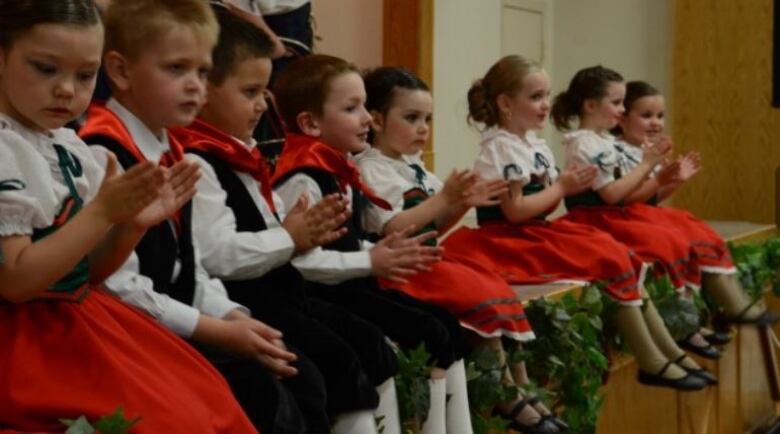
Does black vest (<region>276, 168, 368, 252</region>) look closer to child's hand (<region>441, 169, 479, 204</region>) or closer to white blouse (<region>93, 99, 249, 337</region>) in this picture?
child's hand (<region>441, 169, 479, 204</region>)

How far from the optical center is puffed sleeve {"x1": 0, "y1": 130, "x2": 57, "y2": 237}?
2.00 metres

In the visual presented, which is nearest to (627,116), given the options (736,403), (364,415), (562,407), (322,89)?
(736,403)

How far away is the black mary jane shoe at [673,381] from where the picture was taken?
4.53 meters

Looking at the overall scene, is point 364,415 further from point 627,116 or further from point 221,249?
point 627,116

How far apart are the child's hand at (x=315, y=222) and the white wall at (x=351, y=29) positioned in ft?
9.52

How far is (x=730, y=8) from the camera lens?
8.43 metres

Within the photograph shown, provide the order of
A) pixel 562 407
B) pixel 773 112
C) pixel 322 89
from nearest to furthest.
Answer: pixel 322 89 → pixel 562 407 → pixel 773 112

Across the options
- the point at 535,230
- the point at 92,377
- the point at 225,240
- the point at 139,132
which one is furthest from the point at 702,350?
the point at 92,377

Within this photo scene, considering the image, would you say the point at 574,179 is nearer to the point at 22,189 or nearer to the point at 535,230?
the point at 535,230

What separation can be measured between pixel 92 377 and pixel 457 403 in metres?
1.35

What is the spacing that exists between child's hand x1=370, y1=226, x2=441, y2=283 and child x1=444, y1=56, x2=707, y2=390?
46.8 inches

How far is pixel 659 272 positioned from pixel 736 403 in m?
1.41

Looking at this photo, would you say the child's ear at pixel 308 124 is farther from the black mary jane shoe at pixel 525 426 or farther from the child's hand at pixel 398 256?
the black mary jane shoe at pixel 525 426

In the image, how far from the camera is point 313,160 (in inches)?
124
